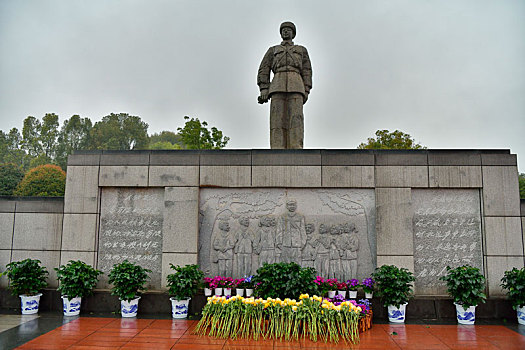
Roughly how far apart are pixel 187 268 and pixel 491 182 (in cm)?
543

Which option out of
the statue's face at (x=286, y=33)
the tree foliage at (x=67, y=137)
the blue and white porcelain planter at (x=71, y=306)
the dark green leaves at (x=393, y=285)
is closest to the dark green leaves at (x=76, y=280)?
the blue and white porcelain planter at (x=71, y=306)

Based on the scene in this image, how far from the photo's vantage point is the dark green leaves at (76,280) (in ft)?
20.6

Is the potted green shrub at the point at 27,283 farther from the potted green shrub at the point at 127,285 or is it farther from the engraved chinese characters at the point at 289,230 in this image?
the engraved chinese characters at the point at 289,230

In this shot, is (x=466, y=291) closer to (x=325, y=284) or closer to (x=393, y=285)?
(x=393, y=285)

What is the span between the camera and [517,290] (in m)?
5.96

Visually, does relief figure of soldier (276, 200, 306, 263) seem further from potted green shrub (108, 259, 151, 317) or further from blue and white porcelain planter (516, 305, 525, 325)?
blue and white porcelain planter (516, 305, 525, 325)

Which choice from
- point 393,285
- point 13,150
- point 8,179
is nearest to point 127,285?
point 393,285

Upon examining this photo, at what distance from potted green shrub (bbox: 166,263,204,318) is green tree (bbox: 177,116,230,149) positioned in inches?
875

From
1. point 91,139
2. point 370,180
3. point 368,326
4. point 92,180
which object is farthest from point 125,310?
point 91,139

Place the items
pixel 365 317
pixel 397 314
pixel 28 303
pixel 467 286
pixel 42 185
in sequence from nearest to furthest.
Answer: pixel 365 317, pixel 467 286, pixel 397 314, pixel 28 303, pixel 42 185

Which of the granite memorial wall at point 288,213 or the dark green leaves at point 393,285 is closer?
the dark green leaves at point 393,285

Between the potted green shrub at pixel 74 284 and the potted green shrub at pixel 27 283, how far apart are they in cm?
43

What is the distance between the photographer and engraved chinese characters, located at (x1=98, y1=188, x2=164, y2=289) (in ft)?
23.1

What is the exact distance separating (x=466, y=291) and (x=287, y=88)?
16.1 feet
